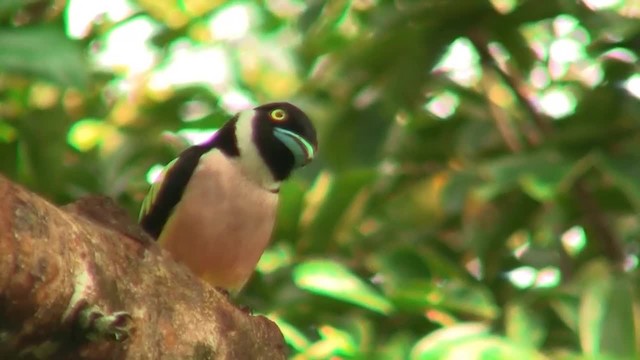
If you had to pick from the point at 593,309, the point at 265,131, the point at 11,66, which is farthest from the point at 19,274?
the point at 265,131

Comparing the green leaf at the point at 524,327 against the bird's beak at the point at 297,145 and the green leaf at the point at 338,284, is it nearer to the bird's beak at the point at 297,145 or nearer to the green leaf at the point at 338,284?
the green leaf at the point at 338,284

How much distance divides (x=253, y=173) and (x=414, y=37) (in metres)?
0.77

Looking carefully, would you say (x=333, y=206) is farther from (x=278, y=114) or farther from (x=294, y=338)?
(x=294, y=338)

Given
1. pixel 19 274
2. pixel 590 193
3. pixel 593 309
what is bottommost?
pixel 590 193

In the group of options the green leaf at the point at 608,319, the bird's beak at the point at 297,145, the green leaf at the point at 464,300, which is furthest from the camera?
the bird's beak at the point at 297,145

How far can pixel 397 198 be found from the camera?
15.8 feet

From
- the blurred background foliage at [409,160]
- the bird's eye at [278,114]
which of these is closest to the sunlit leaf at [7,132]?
the blurred background foliage at [409,160]

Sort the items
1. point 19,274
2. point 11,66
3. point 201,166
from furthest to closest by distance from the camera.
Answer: point 201,166, point 11,66, point 19,274

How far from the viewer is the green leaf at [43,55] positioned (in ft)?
10.00

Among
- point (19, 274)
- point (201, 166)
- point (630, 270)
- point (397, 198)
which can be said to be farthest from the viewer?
point (397, 198)

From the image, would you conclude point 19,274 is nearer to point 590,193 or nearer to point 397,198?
Result: point 590,193

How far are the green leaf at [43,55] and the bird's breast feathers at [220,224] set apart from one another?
0.56 metres

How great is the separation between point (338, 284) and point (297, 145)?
25.6 inches

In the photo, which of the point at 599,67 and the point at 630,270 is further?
the point at 599,67
